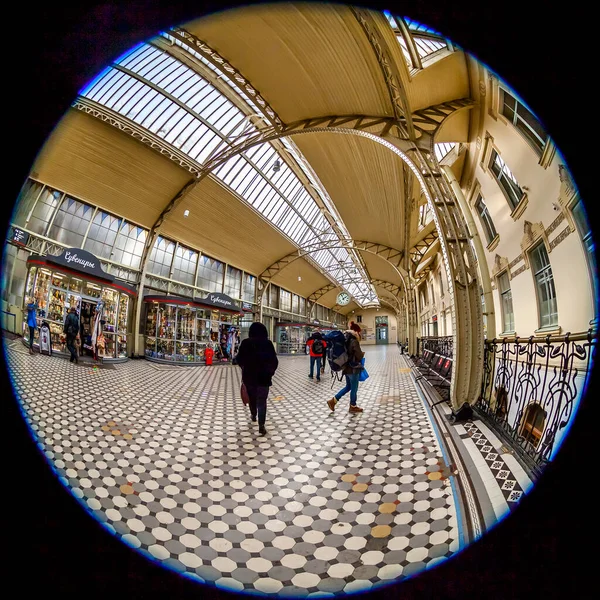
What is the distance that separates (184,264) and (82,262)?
29.5 feet

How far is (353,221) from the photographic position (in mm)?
10852

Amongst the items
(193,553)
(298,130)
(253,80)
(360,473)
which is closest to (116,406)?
(193,553)

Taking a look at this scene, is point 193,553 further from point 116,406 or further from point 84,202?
point 84,202

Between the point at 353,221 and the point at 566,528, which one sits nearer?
the point at 566,528

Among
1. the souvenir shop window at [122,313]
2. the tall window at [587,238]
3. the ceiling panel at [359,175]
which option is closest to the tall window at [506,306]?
the tall window at [587,238]

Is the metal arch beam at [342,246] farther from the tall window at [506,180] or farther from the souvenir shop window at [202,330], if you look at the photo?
the tall window at [506,180]

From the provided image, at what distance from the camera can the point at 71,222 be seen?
1.09 meters

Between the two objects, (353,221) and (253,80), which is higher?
(353,221)

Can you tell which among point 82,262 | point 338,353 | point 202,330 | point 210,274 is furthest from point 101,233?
point 210,274

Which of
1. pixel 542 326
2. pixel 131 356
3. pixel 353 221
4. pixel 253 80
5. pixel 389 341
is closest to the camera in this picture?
pixel 542 326

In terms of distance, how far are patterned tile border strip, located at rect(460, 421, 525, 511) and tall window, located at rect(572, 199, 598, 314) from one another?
1.86 feet

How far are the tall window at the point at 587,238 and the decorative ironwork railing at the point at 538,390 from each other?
0.37 feet

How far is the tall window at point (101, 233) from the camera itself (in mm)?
1241

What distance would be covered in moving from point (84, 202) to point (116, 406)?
3.42 ft
